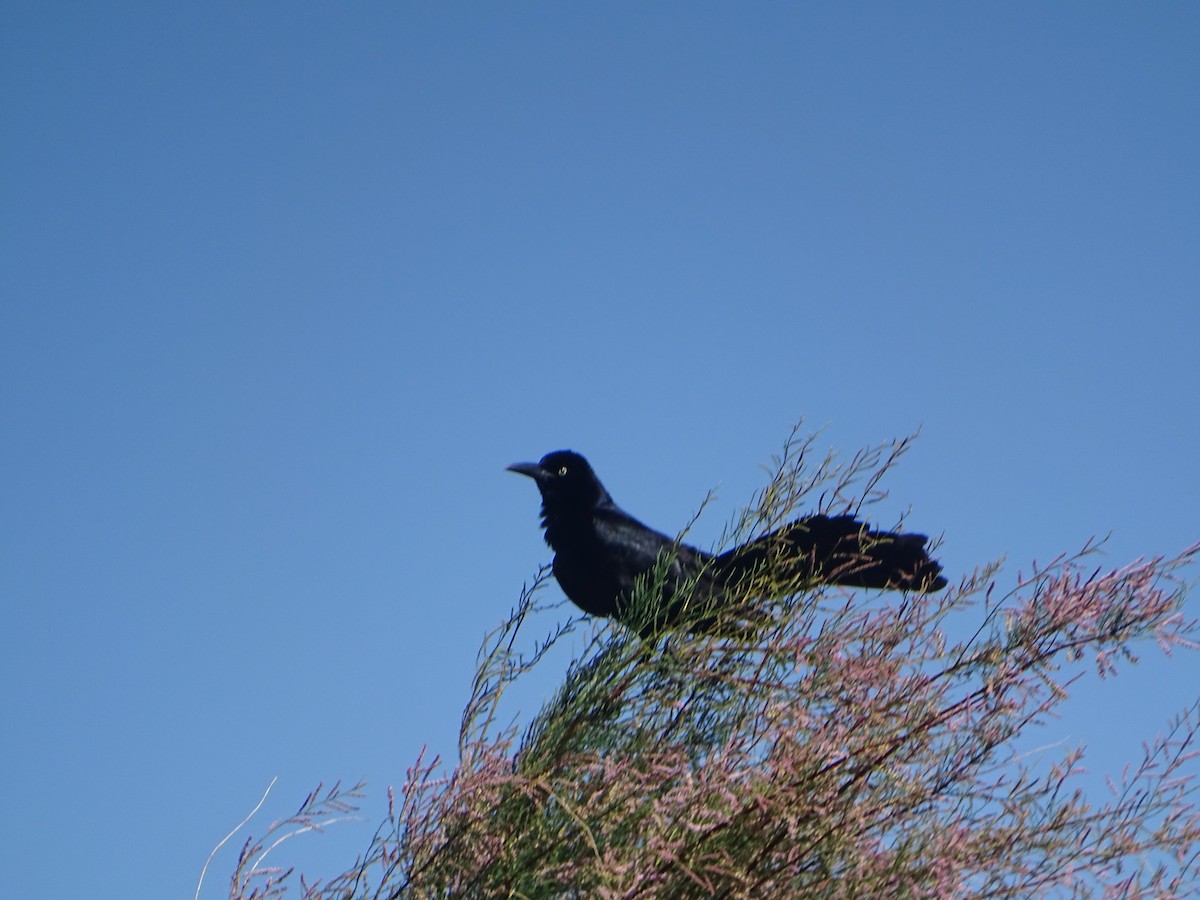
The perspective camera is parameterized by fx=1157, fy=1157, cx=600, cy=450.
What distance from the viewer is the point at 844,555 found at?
4031 millimetres

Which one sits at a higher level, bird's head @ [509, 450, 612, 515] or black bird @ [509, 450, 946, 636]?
bird's head @ [509, 450, 612, 515]

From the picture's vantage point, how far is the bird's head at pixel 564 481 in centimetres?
583

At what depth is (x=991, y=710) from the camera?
3.14 meters

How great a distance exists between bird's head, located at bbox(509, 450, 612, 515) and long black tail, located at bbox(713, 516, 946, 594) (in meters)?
1.71

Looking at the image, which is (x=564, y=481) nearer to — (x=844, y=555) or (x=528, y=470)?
(x=528, y=470)

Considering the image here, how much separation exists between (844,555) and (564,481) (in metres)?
2.13

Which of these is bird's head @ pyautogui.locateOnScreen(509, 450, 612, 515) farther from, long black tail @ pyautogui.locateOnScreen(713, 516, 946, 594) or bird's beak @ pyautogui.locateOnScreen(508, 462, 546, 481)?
long black tail @ pyautogui.locateOnScreen(713, 516, 946, 594)

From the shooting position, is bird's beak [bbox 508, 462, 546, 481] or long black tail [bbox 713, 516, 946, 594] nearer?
long black tail [bbox 713, 516, 946, 594]

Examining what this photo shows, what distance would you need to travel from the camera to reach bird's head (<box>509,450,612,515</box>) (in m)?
5.83

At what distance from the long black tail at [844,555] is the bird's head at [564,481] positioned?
1.71 metres

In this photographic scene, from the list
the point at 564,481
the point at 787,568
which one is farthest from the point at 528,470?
the point at 787,568

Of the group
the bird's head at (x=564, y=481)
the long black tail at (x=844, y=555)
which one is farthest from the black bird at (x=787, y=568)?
the bird's head at (x=564, y=481)

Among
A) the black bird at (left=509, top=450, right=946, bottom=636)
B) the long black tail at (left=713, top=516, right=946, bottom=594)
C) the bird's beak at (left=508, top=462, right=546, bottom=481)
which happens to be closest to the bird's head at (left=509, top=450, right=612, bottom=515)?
the bird's beak at (left=508, top=462, right=546, bottom=481)

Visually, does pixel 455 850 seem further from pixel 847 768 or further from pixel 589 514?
pixel 589 514
